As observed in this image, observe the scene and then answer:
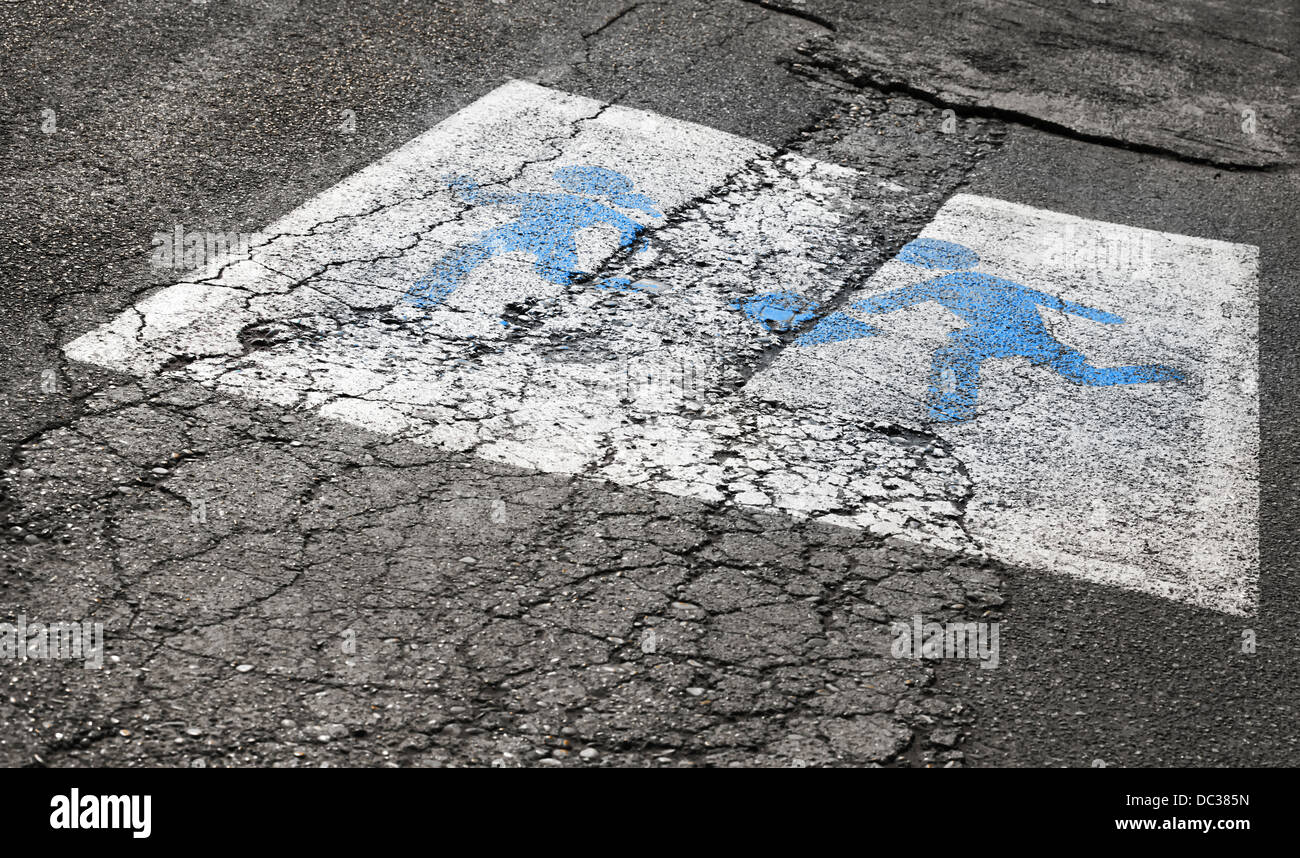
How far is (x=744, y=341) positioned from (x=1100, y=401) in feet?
4.78

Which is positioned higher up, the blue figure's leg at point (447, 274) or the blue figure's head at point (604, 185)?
the blue figure's head at point (604, 185)

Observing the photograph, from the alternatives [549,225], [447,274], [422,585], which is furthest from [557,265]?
[422,585]

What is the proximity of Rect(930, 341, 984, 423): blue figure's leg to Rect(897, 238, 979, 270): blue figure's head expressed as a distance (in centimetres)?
66

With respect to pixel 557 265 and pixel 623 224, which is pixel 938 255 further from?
pixel 557 265

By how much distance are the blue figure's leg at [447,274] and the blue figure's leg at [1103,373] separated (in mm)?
2496

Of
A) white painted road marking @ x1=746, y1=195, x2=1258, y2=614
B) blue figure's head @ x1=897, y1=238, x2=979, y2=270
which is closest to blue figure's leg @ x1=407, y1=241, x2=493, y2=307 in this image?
white painted road marking @ x1=746, y1=195, x2=1258, y2=614

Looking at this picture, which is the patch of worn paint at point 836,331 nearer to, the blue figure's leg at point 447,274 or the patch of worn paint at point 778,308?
the patch of worn paint at point 778,308

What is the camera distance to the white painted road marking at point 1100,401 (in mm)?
3951

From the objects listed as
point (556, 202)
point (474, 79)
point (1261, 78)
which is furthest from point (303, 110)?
point (1261, 78)

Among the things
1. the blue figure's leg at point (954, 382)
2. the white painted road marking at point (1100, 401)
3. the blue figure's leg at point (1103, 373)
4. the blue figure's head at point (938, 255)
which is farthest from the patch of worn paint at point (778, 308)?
the blue figure's leg at point (1103, 373)

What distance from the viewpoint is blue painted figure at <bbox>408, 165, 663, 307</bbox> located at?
16.3 ft

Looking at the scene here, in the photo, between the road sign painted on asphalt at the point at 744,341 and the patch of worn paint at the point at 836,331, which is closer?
the road sign painted on asphalt at the point at 744,341

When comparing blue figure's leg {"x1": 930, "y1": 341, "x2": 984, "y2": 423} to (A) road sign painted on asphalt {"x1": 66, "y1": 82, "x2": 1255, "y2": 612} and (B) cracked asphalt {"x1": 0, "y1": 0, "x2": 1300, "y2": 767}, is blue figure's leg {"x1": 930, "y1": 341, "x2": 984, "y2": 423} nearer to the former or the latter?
(A) road sign painted on asphalt {"x1": 66, "y1": 82, "x2": 1255, "y2": 612}
